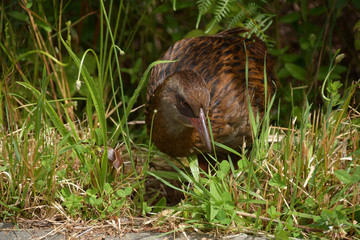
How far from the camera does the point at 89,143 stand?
3014 mm

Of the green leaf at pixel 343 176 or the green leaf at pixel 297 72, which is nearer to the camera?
the green leaf at pixel 343 176

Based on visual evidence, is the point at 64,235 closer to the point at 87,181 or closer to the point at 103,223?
the point at 103,223

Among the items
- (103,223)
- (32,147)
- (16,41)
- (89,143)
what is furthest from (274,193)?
(16,41)

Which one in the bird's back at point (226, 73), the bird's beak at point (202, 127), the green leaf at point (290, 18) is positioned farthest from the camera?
the green leaf at point (290, 18)

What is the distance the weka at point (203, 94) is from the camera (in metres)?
3.23

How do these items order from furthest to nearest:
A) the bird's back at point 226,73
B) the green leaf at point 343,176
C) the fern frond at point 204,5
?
the fern frond at point 204,5 → the bird's back at point 226,73 → the green leaf at point 343,176

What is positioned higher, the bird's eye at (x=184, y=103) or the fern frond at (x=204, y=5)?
the fern frond at (x=204, y=5)

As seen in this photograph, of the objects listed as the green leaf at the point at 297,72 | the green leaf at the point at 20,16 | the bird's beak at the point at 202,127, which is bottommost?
the bird's beak at the point at 202,127

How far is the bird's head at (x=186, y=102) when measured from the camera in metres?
3.15

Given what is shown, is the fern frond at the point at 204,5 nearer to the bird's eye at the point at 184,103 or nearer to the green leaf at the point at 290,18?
the bird's eye at the point at 184,103

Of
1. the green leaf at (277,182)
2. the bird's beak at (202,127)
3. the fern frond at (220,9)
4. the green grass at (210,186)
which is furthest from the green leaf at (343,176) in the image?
the fern frond at (220,9)

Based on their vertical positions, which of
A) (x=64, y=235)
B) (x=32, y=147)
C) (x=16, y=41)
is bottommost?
(x=64, y=235)

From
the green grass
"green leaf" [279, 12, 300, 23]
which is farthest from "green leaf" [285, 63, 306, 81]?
the green grass

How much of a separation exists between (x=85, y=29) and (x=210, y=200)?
3.10 m
